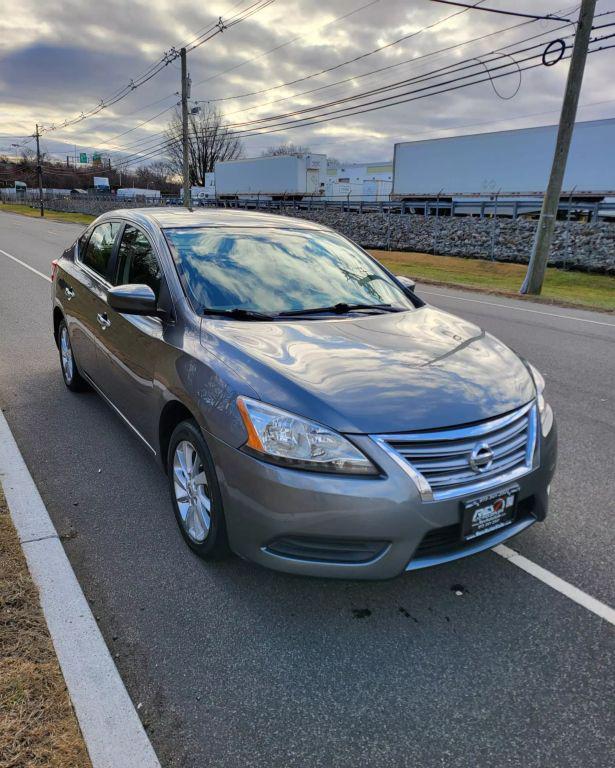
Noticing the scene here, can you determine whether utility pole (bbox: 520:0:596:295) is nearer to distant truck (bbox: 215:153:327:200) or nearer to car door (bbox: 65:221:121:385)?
car door (bbox: 65:221:121:385)

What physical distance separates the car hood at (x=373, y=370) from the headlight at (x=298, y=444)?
0.05 m

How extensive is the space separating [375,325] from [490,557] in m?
1.43

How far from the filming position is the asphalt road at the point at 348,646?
2.05m

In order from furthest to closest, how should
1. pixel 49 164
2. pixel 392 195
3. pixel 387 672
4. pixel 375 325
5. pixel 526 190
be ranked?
1. pixel 49 164
2. pixel 392 195
3. pixel 526 190
4. pixel 375 325
5. pixel 387 672

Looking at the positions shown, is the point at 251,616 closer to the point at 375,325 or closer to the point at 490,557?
the point at 490,557

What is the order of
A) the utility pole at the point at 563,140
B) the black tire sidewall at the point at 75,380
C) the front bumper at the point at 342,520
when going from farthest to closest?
the utility pole at the point at 563,140 < the black tire sidewall at the point at 75,380 < the front bumper at the point at 342,520

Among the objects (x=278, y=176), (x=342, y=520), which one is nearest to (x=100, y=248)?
(x=342, y=520)

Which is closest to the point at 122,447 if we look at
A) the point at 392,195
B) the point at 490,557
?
the point at 490,557

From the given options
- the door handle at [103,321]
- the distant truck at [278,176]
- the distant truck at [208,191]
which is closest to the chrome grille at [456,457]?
the door handle at [103,321]

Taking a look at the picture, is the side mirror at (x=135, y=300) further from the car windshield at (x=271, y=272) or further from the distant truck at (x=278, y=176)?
the distant truck at (x=278, y=176)

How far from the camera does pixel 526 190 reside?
89.0 feet

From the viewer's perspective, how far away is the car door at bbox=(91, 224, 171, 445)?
3469 millimetres

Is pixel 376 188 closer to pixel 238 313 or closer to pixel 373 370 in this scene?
pixel 238 313

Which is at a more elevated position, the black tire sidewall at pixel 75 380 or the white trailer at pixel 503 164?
the white trailer at pixel 503 164
